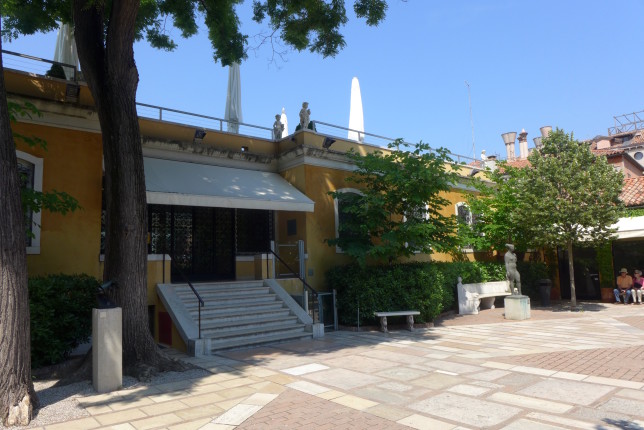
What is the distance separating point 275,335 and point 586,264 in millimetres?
15020

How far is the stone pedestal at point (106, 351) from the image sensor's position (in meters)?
5.93

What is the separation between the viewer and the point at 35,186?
9.25 m

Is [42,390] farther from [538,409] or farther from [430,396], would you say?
[538,409]

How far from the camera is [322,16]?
10172 millimetres

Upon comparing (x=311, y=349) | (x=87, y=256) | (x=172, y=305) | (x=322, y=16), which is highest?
(x=322, y=16)

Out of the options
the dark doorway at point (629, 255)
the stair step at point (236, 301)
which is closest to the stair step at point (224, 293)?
the stair step at point (236, 301)

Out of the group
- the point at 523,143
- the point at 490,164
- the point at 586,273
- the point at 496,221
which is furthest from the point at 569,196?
the point at 523,143

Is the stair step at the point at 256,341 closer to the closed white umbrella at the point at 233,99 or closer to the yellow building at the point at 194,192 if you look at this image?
the yellow building at the point at 194,192

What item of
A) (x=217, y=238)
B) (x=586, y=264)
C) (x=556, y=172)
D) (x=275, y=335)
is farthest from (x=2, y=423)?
(x=586, y=264)

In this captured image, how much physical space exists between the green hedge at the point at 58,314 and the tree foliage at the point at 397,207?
Answer: 6459mm

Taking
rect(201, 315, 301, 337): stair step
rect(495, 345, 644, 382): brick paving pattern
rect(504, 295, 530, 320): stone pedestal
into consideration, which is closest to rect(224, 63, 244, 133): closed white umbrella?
rect(201, 315, 301, 337): stair step

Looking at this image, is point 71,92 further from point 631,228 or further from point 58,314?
point 631,228

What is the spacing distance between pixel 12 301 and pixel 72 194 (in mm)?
5344

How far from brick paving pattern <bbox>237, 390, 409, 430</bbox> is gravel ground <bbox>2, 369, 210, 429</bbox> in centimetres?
203
